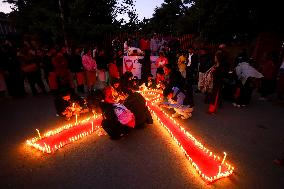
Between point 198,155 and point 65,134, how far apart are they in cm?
329

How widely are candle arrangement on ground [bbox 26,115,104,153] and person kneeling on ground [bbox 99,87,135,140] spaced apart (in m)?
0.52

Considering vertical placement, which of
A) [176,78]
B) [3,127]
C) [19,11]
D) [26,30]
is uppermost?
[19,11]

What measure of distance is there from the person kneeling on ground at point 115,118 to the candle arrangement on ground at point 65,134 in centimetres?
52

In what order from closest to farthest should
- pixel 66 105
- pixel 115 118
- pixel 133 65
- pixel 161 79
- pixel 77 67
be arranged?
pixel 115 118 → pixel 66 105 → pixel 77 67 → pixel 161 79 → pixel 133 65

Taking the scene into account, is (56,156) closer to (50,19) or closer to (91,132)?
(91,132)

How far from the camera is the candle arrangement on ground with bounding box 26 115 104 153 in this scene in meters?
5.63

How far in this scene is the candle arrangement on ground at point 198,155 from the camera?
14.8ft

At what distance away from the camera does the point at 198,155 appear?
16.7ft

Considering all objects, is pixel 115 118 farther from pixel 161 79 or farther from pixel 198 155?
pixel 161 79

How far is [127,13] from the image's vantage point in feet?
66.1

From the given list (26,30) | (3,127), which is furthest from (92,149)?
(26,30)

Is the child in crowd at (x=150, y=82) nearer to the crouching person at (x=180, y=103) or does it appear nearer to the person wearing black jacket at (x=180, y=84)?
the person wearing black jacket at (x=180, y=84)

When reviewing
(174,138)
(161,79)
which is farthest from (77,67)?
(174,138)

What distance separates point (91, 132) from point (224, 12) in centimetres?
1041
